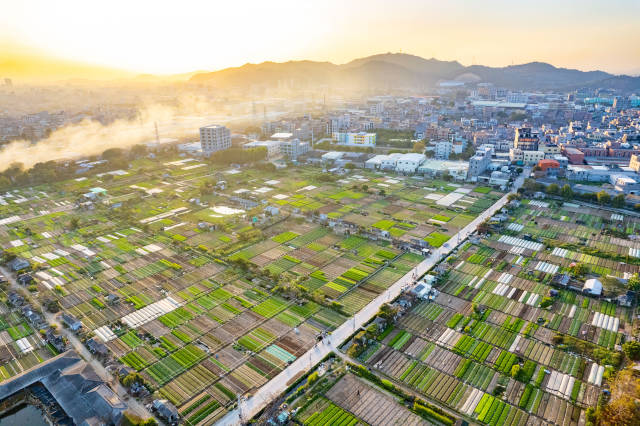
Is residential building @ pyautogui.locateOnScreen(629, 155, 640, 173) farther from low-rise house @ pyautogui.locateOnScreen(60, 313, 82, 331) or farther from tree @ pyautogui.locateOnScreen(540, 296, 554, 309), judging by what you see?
low-rise house @ pyautogui.locateOnScreen(60, 313, 82, 331)

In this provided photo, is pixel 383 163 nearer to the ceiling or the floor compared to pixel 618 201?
nearer to the ceiling

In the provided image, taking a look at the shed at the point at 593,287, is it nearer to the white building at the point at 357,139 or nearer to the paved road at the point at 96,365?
the paved road at the point at 96,365

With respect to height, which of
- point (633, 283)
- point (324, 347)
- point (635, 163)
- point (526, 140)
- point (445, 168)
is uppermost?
point (526, 140)

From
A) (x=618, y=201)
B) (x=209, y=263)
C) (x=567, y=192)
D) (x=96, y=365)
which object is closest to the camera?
(x=96, y=365)

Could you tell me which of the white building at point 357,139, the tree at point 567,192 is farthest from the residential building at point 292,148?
the tree at point 567,192

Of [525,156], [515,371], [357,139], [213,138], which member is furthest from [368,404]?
[357,139]

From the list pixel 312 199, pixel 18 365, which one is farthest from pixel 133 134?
pixel 18 365

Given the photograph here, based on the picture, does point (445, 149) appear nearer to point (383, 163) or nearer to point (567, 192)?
point (383, 163)
